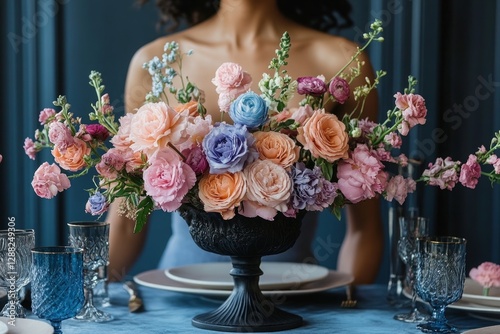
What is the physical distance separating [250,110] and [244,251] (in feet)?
0.78

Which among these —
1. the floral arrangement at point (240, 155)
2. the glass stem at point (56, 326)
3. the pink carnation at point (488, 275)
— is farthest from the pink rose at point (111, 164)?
the pink carnation at point (488, 275)

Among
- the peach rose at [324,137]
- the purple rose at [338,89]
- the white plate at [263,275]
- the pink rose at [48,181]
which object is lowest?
the white plate at [263,275]

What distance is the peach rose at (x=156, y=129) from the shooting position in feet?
4.05

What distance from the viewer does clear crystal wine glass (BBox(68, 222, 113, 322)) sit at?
145 centimetres

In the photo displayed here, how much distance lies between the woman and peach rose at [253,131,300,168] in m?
0.97

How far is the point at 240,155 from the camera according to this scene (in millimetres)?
1244

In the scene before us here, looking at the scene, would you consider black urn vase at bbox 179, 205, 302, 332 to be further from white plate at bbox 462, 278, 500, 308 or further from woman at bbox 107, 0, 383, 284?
woman at bbox 107, 0, 383, 284

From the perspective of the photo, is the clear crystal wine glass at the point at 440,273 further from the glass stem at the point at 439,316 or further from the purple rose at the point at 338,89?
the purple rose at the point at 338,89

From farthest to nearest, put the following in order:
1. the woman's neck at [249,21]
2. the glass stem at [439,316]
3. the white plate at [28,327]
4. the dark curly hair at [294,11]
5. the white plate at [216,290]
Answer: the dark curly hair at [294,11] → the woman's neck at [249,21] → the white plate at [216,290] → the glass stem at [439,316] → the white plate at [28,327]

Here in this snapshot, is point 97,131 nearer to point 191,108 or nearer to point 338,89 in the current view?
point 191,108

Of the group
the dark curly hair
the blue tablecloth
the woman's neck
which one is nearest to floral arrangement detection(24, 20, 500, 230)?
the blue tablecloth

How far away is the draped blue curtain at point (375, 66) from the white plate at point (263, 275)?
1012 mm

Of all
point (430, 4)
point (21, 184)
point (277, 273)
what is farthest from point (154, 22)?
point (277, 273)

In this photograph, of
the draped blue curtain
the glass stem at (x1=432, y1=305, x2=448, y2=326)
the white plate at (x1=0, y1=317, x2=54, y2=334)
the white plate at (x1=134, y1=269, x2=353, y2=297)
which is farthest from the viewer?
the draped blue curtain
